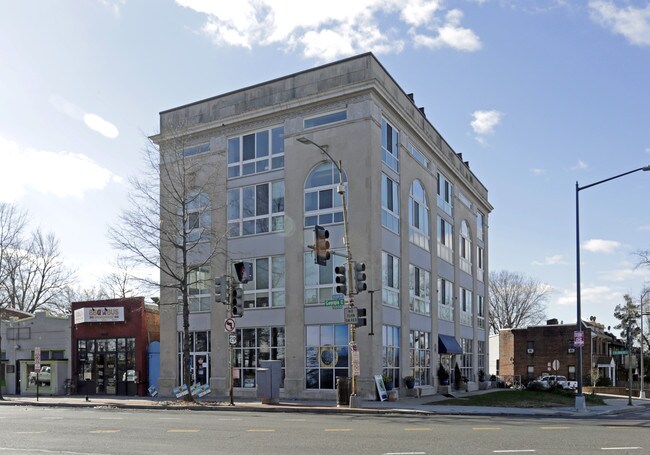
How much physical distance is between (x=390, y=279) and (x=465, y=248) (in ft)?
56.1

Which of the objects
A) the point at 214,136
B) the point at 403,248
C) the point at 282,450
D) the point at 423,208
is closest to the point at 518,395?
the point at 403,248

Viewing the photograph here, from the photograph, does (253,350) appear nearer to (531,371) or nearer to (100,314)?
(100,314)

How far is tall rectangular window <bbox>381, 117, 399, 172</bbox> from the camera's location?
A: 3494cm

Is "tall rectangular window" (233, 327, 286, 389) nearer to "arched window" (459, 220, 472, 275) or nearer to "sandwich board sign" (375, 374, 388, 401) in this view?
"sandwich board sign" (375, 374, 388, 401)

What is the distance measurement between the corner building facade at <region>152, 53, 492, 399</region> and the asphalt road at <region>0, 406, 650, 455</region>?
12091 mm

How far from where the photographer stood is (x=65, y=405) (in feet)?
102

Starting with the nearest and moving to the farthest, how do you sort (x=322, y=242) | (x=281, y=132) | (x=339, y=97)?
(x=322, y=242)
(x=339, y=97)
(x=281, y=132)

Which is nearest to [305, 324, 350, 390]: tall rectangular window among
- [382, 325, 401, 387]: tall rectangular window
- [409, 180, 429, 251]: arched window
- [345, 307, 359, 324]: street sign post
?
[382, 325, 401, 387]: tall rectangular window

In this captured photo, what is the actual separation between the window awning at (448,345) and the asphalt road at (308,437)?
68.3 ft

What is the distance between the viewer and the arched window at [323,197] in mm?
33688

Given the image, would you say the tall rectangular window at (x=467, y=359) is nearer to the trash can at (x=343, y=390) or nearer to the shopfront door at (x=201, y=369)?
the shopfront door at (x=201, y=369)

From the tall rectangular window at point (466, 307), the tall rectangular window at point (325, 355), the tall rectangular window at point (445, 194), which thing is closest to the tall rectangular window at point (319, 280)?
the tall rectangular window at point (325, 355)

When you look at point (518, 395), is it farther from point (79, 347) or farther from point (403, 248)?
point (79, 347)

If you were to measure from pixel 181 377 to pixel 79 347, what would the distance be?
739 cm
